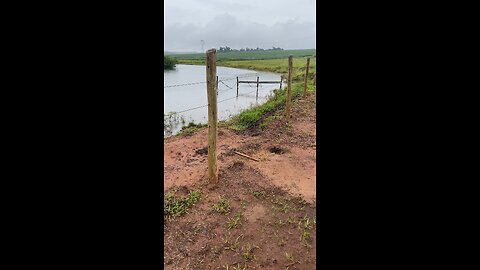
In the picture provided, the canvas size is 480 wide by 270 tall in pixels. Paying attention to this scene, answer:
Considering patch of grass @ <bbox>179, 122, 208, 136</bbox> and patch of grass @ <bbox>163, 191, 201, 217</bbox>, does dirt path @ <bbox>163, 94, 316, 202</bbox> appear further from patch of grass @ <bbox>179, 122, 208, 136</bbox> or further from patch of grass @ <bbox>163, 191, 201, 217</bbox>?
patch of grass @ <bbox>163, 191, 201, 217</bbox>

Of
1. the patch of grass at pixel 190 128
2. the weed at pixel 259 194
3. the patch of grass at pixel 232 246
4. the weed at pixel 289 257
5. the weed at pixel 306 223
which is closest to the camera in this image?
the weed at pixel 289 257

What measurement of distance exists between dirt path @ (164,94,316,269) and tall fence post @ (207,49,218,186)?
0.25m

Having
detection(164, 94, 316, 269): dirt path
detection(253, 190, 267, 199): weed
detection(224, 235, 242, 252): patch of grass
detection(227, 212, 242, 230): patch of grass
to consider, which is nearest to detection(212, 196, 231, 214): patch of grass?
detection(164, 94, 316, 269): dirt path

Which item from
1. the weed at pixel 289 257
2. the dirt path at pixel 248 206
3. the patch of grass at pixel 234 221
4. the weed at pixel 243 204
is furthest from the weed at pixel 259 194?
the weed at pixel 289 257

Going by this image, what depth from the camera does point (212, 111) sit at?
4.11 metres

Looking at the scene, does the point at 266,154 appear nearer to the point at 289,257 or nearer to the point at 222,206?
the point at 222,206

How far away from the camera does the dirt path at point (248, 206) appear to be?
2.92 meters

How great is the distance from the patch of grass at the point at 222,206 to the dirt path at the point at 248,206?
0.07 m

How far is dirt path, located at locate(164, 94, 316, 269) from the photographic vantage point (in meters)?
2.92

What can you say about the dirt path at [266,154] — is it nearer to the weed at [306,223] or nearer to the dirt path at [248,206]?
the dirt path at [248,206]

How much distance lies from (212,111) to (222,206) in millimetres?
1343
